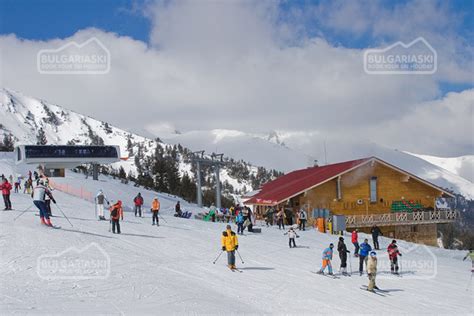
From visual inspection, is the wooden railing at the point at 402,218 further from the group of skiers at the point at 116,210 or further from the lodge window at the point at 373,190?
the group of skiers at the point at 116,210

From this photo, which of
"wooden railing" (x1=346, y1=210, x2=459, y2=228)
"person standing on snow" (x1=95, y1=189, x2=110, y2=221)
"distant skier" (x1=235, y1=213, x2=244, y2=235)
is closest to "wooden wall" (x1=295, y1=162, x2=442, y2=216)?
"wooden railing" (x1=346, y1=210, x2=459, y2=228)

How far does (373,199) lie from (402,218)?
266 cm

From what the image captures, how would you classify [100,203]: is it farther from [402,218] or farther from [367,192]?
[402,218]

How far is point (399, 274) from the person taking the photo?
61.9 ft

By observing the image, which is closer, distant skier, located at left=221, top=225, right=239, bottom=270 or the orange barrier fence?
distant skier, located at left=221, top=225, right=239, bottom=270

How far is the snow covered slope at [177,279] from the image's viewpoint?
11.2 metres

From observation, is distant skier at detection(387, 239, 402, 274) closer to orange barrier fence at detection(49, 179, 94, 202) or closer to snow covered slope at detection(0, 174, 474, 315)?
snow covered slope at detection(0, 174, 474, 315)

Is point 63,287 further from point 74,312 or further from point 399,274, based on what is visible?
point 399,274

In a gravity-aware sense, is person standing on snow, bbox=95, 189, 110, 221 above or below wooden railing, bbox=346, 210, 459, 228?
above

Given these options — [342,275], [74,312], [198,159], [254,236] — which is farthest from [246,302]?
[198,159]

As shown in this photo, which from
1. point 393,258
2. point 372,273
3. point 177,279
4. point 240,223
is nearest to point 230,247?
point 177,279

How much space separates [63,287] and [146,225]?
485 inches

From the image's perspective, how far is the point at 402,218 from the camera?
3875 cm

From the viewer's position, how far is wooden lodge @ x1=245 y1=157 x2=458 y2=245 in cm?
3794
